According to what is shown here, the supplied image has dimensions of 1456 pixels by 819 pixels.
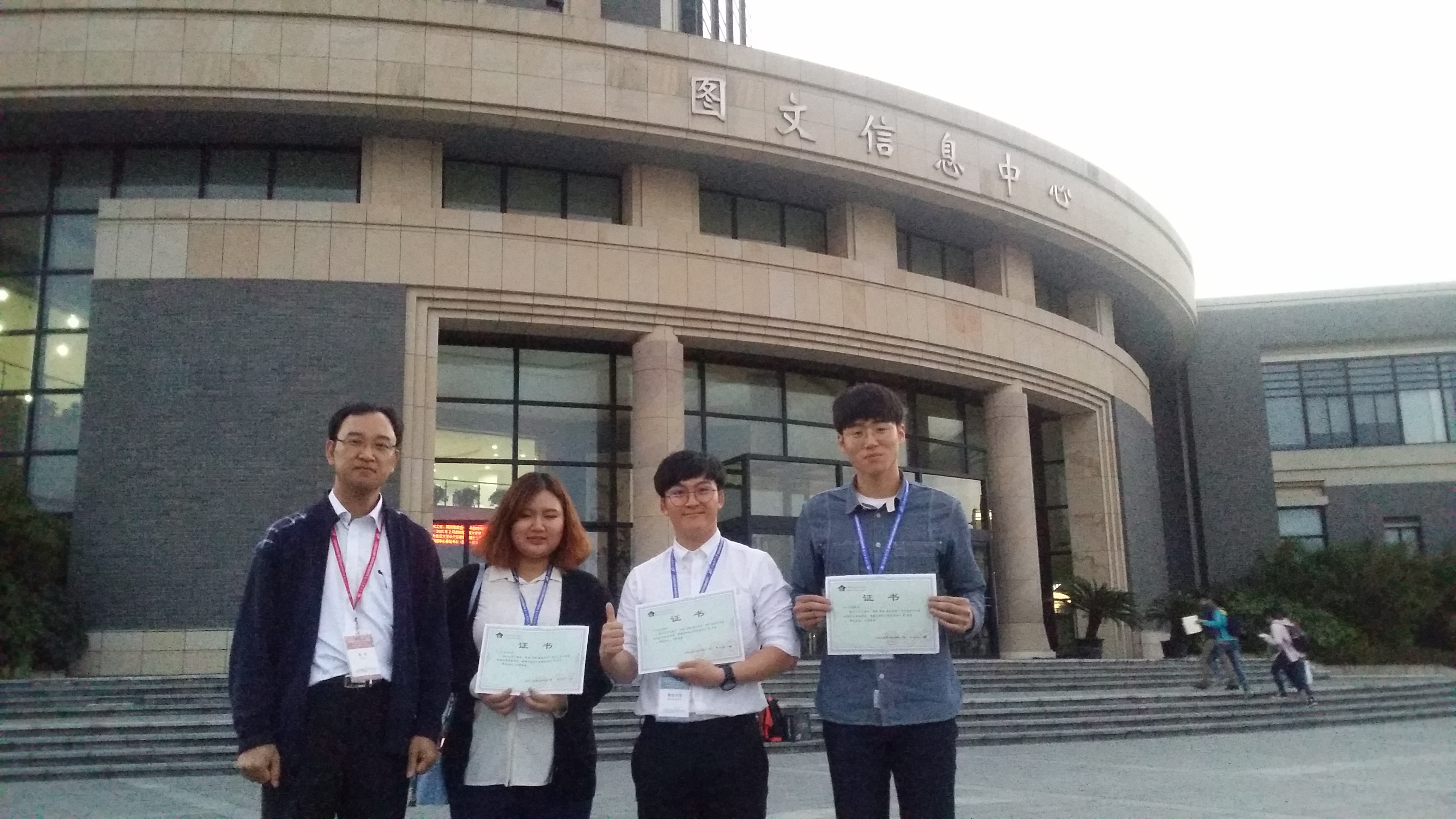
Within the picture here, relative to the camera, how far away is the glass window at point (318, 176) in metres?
19.5

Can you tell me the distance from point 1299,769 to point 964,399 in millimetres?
15338

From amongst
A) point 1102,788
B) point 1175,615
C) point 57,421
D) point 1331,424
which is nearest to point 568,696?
point 1102,788

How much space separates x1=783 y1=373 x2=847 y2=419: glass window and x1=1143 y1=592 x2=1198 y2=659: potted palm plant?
907cm

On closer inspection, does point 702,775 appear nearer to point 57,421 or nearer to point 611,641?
point 611,641

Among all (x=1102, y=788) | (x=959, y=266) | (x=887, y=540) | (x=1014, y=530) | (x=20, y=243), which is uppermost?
(x=959, y=266)

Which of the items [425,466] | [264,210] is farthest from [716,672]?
[264,210]

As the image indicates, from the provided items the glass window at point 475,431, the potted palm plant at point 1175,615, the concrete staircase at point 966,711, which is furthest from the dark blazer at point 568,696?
the potted palm plant at point 1175,615

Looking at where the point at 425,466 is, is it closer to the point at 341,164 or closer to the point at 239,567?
the point at 239,567

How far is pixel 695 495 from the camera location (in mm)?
3914

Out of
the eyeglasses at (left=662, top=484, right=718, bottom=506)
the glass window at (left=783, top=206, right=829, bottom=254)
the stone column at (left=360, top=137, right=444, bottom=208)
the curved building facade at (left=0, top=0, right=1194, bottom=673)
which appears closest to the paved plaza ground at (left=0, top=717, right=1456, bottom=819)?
the eyeglasses at (left=662, top=484, right=718, bottom=506)

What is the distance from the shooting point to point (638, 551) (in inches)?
771

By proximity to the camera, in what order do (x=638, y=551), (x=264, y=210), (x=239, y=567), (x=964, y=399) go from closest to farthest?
(x=239, y=567)
(x=264, y=210)
(x=638, y=551)
(x=964, y=399)

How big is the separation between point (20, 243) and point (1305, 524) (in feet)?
119

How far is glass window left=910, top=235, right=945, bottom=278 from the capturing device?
24.3 m
